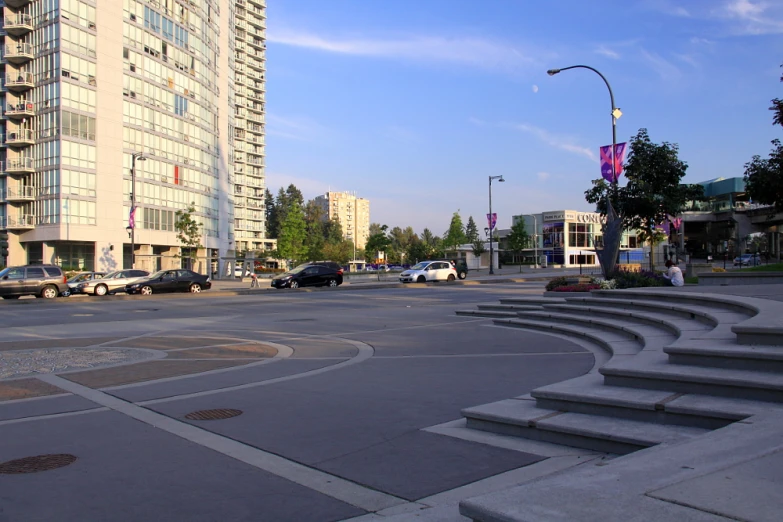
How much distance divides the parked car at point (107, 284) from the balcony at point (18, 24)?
35077 mm

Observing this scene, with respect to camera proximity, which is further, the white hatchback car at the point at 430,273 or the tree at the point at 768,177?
the white hatchback car at the point at 430,273

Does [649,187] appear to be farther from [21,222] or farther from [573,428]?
[21,222]

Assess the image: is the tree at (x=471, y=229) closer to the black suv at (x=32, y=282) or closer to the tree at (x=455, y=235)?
the tree at (x=455, y=235)

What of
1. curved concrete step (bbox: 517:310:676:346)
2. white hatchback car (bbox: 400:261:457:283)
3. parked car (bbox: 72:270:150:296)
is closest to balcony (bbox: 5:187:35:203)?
parked car (bbox: 72:270:150:296)

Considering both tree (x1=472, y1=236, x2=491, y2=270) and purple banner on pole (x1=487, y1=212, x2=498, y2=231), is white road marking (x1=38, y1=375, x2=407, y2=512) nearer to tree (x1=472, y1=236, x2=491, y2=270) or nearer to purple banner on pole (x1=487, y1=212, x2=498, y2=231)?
purple banner on pole (x1=487, y1=212, x2=498, y2=231)

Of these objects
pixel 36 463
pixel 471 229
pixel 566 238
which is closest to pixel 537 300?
pixel 36 463

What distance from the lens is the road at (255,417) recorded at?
4477 millimetres

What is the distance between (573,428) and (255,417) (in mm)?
3504

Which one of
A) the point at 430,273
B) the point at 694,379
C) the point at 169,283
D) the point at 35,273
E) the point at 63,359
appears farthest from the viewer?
the point at 430,273

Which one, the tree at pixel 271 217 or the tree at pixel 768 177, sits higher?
the tree at pixel 271 217

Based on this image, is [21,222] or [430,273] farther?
[21,222]

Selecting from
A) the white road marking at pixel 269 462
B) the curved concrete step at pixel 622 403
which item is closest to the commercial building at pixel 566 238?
the curved concrete step at pixel 622 403

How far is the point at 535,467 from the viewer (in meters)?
4.84

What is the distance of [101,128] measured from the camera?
58.1 meters
